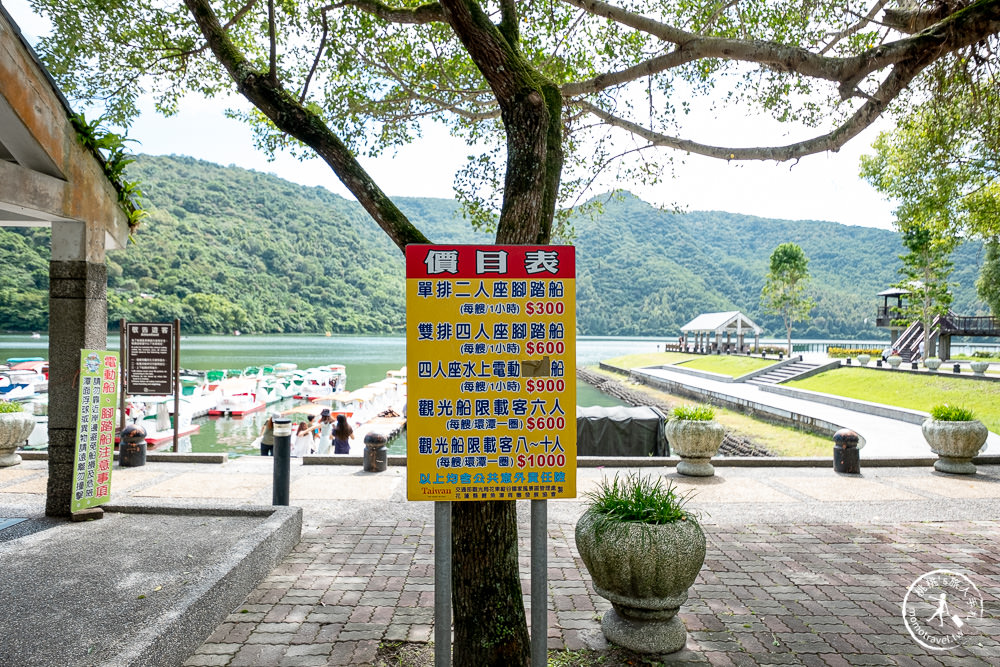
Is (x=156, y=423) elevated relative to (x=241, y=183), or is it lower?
lower

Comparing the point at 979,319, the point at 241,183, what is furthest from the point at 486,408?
the point at 241,183

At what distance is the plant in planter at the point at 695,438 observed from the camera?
887 centimetres

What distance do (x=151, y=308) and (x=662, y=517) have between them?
79939mm

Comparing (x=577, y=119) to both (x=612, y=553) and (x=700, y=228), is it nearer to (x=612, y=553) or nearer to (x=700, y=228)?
(x=612, y=553)

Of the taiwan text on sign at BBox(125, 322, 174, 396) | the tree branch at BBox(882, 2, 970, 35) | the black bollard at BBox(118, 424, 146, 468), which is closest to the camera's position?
the tree branch at BBox(882, 2, 970, 35)

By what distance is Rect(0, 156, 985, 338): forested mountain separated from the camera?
8288 centimetres

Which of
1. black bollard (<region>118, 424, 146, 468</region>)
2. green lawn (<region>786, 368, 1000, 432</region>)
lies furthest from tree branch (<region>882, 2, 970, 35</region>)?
green lawn (<region>786, 368, 1000, 432</region>)

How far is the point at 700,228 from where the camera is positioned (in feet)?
500

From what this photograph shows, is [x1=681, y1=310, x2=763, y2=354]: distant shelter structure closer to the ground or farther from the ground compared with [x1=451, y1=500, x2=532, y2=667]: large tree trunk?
farther from the ground

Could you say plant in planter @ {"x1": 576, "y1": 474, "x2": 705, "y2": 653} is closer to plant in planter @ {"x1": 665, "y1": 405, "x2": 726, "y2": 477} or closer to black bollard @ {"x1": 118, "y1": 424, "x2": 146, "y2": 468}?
plant in planter @ {"x1": 665, "y1": 405, "x2": 726, "y2": 477}

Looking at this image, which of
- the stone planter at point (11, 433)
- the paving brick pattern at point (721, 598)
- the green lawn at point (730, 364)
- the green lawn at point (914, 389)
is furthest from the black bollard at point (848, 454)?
the green lawn at point (730, 364)

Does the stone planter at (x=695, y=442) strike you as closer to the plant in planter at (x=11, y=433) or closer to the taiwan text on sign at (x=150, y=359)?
the taiwan text on sign at (x=150, y=359)

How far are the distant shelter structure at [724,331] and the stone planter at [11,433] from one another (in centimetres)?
4760

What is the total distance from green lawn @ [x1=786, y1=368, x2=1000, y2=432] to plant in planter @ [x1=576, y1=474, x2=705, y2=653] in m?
16.9
